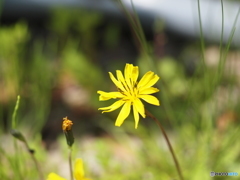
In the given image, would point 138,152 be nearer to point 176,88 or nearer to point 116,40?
point 176,88

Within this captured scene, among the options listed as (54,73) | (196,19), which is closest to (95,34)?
(54,73)

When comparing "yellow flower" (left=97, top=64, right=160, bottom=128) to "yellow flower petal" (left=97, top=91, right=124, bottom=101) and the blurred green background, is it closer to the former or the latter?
"yellow flower petal" (left=97, top=91, right=124, bottom=101)

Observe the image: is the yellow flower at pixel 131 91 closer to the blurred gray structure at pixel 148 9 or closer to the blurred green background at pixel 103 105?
the blurred green background at pixel 103 105

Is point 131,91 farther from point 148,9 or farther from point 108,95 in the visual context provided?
point 148,9

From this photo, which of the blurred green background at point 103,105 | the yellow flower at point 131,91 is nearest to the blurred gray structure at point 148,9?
the blurred green background at point 103,105

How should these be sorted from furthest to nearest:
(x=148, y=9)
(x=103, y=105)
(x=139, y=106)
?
(x=148, y=9) < (x=103, y=105) < (x=139, y=106)

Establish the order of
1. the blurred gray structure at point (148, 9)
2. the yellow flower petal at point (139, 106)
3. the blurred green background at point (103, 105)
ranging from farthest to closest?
the blurred gray structure at point (148, 9) → the blurred green background at point (103, 105) → the yellow flower petal at point (139, 106)

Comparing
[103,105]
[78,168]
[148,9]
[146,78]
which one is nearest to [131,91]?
[146,78]

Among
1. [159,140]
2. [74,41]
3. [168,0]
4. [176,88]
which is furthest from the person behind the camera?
[168,0]
